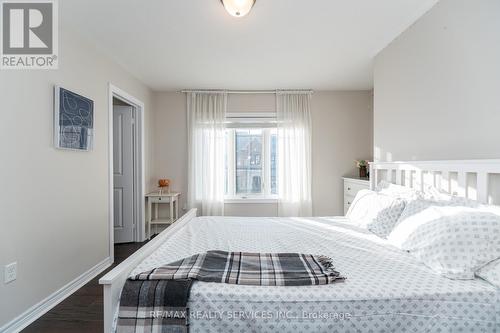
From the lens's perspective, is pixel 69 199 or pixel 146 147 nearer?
pixel 69 199

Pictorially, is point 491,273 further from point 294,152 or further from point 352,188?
Result: point 294,152

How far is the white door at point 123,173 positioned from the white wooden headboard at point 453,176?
134 inches

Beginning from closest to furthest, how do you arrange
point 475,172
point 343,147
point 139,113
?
point 475,172 → point 139,113 → point 343,147

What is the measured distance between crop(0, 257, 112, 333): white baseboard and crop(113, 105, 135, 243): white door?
1.00m

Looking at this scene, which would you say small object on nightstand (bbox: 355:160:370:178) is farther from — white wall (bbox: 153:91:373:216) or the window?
the window

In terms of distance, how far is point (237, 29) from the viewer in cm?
239

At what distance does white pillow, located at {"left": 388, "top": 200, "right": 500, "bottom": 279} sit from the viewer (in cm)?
125

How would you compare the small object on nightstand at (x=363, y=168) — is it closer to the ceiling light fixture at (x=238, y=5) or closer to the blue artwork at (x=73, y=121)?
the ceiling light fixture at (x=238, y=5)

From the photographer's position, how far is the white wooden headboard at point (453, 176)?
1.52 m

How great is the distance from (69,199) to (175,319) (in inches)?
73.6

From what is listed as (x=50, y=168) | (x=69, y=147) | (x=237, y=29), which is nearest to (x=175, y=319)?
(x=50, y=168)

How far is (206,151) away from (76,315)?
274 cm

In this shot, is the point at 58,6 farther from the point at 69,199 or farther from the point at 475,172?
the point at 475,172

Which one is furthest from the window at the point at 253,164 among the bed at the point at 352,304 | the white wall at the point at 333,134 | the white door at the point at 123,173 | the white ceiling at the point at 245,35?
the bed at the point at 352,304
